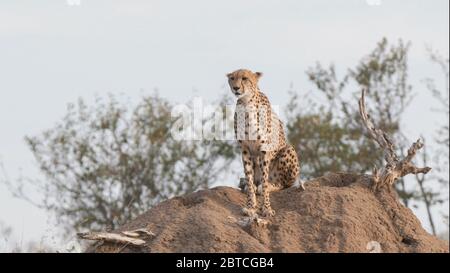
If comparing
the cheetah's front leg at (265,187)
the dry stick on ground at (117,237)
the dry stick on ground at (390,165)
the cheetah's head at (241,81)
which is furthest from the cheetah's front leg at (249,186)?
the dry stick on ground at (390,165)

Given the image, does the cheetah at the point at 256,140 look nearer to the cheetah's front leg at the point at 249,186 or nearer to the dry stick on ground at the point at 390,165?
the cheetah's front leg at the point at 249,186

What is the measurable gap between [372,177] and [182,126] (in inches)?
461

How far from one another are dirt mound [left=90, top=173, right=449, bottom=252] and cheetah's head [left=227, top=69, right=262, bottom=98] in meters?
1.21

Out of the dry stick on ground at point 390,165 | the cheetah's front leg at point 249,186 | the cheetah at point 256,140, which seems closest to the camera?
the cheetah's front leg at point 249,186

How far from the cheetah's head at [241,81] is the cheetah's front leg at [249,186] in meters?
0.78

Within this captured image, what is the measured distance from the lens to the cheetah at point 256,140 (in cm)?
1109

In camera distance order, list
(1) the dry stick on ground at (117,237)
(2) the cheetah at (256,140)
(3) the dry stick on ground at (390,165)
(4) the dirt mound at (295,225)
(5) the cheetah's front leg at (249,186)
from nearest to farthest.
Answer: (4) the dirt mound at (295,225)
(1) the dry stick on ground at (117,237)
(5) the cheetah's front leg at (249,186)
(2) the cheetah at (256,140)
(3) the dry stick on ground at (390,165)

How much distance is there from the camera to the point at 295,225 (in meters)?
10.6

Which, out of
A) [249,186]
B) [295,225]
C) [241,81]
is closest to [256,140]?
[249,186]

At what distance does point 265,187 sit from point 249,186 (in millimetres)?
197

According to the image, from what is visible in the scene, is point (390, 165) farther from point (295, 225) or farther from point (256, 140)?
point (295, 225)
